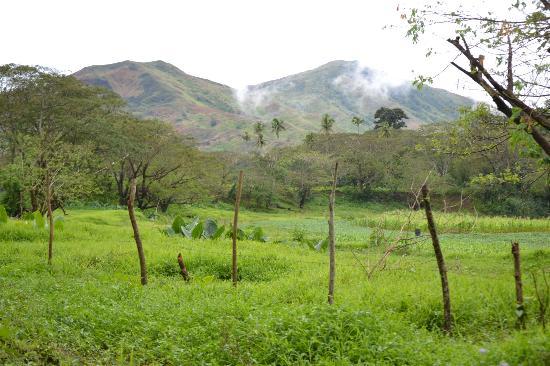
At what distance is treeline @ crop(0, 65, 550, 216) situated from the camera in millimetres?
30359

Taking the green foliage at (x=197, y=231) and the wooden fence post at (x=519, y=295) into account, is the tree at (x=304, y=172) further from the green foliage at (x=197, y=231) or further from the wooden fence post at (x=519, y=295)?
the wooden fence post at (x=519, y=295)

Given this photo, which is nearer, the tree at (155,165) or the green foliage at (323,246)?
the green foliage at (323,246)

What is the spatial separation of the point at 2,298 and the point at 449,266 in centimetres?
1200

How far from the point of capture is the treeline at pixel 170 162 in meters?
30.4

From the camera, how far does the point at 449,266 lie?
14.9m

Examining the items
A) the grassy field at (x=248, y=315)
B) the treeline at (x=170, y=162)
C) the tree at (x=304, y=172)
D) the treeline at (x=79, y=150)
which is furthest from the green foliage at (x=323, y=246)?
the tree at (x=304, y=172)

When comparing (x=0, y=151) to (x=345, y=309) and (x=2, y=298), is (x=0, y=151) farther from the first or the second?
(x=345, y=309)

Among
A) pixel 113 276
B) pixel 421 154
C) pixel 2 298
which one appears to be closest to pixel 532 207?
pixel 421 154

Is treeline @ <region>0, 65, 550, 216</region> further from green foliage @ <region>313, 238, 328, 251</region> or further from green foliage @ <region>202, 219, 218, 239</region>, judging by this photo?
green foliage @ <region>202, 219, 218, 239</region>

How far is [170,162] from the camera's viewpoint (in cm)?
4303

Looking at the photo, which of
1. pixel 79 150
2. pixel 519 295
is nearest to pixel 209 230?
pixel 519 295

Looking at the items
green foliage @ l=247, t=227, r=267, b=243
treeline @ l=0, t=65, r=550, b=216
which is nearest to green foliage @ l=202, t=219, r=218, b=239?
green foliage @ l=247, t=227, r=267, b=243

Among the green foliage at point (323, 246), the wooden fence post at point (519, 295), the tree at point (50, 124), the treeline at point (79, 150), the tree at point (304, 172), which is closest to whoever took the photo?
the wooden fence post at point (519, 295)

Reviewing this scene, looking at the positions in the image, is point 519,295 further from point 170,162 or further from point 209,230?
point 170,162
